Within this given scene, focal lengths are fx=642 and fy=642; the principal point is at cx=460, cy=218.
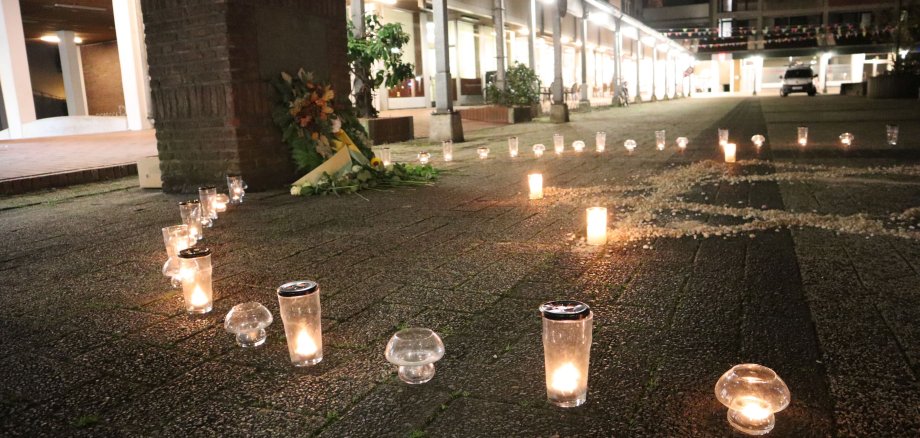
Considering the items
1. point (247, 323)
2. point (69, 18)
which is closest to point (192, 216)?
point (247, 323)

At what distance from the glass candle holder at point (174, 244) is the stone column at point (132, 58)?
42.4 feet

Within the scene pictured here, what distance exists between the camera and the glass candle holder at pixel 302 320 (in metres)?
2.15

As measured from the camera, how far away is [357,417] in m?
1.88

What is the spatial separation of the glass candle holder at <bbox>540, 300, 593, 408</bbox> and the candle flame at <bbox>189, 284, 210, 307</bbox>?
164 centimetres

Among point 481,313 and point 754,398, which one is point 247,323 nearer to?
point 481,313

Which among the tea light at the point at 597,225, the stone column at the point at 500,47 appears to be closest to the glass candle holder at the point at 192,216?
the tea light at the point at 597,225

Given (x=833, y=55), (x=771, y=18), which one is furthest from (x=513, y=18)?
(x=771, y=18)

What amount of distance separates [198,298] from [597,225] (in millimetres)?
2192

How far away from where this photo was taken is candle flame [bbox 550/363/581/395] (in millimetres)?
1893

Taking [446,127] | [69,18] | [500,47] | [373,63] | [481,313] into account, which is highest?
[69,18]

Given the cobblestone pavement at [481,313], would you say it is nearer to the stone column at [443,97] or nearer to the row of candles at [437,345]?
the row of candles at [437,345]

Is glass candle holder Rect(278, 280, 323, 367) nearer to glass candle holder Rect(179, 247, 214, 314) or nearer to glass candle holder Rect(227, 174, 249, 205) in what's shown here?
glass candle holder Rect(179, 247, 214, 314)

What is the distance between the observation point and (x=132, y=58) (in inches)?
626

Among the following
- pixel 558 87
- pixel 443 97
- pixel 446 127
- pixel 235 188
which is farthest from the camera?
pixel 558 87
